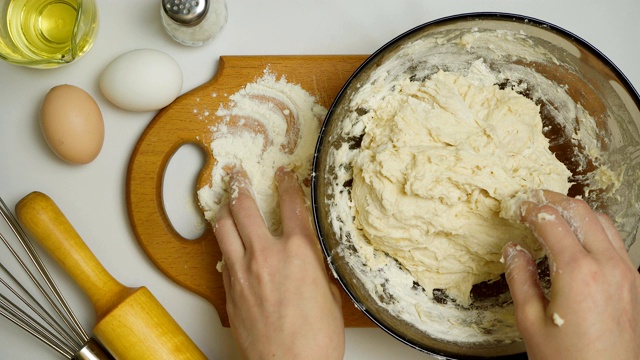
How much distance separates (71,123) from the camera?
3.68ft

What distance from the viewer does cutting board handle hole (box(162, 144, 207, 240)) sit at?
123 centimetres

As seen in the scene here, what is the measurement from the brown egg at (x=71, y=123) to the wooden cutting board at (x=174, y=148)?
0.33ft

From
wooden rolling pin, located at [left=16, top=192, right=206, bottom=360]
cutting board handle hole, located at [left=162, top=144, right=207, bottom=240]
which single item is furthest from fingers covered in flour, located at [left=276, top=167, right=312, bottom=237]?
wooden rolling pin, located at [left=16, top=192, right=206, bottom=360]

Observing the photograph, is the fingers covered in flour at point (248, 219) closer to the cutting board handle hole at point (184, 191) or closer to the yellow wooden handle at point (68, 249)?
the cutting board handle hole at point (184, 191)

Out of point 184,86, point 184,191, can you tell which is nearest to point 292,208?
point 184,191

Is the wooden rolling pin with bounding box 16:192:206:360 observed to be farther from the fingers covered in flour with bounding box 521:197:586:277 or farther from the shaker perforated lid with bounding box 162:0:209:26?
the fingers covered in flour with bounding box 521:197:586:277

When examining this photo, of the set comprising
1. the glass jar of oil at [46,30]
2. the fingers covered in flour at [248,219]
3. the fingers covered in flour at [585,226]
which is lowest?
the fingers covered in flour at [585,226]

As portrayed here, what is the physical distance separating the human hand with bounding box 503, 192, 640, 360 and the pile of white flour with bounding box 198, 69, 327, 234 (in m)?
0.52

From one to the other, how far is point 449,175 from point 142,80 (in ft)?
2.19

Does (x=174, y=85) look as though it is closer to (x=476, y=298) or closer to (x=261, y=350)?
(x=261, y=350)

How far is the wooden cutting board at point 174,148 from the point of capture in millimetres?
1201

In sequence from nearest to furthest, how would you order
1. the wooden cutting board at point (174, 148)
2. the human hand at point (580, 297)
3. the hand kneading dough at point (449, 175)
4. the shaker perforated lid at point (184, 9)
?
the human hand at point (580, 297), the hand kneading dough at point (449, 175), the shaker perforated lid at point (184, 9), the wooden cutting board at point (174, 148)

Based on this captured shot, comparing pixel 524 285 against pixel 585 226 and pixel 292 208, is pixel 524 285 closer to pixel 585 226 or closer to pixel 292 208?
pixel 585 226

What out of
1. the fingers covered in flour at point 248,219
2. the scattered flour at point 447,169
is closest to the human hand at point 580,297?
the scattered flour at point 447,169
